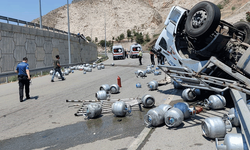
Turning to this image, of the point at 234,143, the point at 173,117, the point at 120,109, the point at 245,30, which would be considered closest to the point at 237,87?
the point at 173,117

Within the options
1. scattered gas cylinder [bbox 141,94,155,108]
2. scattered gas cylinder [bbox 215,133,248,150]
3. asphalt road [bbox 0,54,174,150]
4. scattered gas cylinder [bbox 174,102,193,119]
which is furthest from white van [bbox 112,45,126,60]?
scattered gas cylinder [bbox 215,133,248,150]

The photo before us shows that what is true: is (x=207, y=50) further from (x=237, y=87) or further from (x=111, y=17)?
(x=111, y=17)

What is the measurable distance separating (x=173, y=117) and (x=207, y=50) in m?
2.80

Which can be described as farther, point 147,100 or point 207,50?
point 147,100

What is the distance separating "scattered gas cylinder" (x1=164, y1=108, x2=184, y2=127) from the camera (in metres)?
5.02

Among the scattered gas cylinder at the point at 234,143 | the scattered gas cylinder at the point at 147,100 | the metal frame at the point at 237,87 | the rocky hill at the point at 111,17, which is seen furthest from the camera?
the rocky hill at the point at 111,17

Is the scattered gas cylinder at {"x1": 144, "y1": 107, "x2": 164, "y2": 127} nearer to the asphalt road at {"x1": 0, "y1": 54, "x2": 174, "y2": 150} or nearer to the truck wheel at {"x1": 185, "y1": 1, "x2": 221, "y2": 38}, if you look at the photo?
the asphalt road at {"x1": 0, "y1": 54, "x2": 174, "y2": 150}

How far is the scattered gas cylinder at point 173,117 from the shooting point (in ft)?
16.5

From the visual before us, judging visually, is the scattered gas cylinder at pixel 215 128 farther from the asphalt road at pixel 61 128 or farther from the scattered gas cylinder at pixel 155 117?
the asphalt road at pixel 61 128

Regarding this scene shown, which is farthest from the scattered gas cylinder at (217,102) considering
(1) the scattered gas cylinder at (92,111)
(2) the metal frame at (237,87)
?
(1) the scattered gas cylinder at (92,111)

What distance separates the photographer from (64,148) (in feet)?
14.5

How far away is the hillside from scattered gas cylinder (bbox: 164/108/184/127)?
99986mm

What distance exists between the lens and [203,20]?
6.61 meters

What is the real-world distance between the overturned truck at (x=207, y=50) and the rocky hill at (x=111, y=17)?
9672 cm
